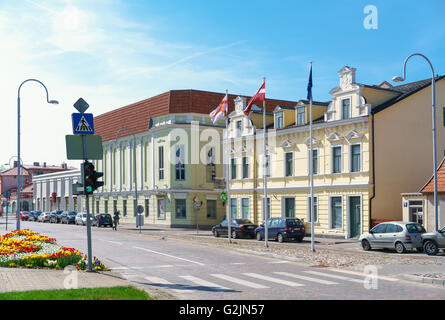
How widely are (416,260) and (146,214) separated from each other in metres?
39.1

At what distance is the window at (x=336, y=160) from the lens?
33.6 meters

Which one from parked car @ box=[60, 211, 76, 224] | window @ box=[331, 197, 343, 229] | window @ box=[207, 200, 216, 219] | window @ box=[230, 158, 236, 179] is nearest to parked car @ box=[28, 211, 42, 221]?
parked car @ box=[60, 211, 76, 224]

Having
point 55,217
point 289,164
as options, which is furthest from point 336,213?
point 55,217

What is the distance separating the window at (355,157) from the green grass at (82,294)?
22918 mm

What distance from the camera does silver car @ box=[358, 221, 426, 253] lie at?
24406mm

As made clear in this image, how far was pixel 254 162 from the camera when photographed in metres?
41.0

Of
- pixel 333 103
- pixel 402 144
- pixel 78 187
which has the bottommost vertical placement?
pixel 78 187

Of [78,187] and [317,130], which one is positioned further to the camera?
[317,130]

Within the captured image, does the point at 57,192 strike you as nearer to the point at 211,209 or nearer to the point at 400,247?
the point at 211,209

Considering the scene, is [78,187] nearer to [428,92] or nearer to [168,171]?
[428,92]

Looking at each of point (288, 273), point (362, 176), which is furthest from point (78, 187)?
point (362, 176)

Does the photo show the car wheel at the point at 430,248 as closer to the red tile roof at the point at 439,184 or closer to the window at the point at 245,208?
the red tile roof at the point at 439,184
